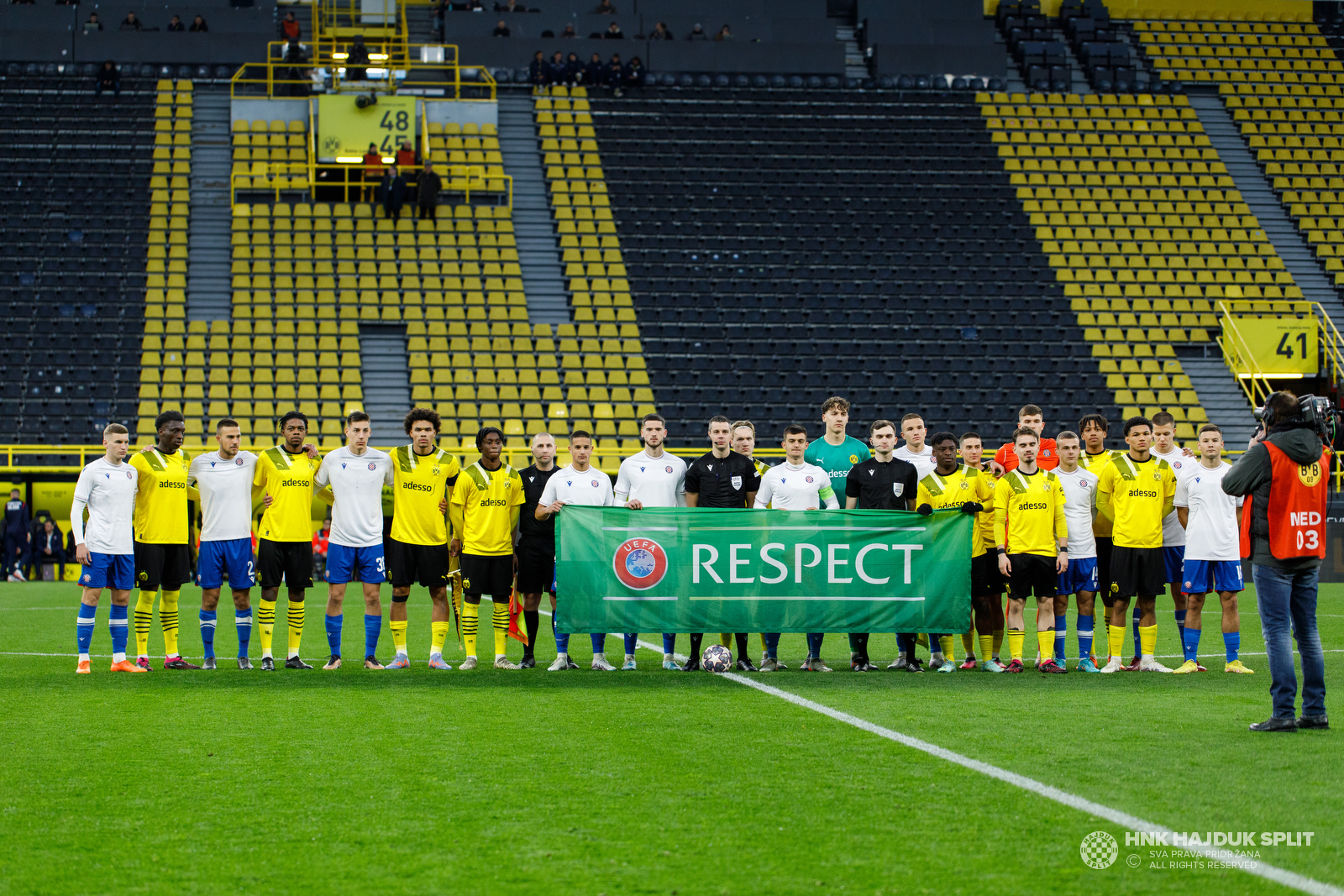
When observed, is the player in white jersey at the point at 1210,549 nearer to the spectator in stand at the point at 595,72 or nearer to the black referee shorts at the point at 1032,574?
the black referee shorts at the point at 1032,574

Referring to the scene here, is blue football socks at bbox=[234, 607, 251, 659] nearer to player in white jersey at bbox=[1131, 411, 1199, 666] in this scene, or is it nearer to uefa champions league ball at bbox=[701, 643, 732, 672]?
uefa champions league ball at bbox=[701, 643, 732, 672]

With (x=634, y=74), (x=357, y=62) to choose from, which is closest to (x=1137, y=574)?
(x=634, y=74)

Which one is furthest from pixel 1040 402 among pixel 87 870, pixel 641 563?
pixel 87 870

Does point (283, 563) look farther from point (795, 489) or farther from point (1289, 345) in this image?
point (1289, 345)

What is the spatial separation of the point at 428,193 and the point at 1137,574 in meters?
23.1

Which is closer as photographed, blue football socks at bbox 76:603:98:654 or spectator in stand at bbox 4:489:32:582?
blue football socks at bbox 76:603:98:654

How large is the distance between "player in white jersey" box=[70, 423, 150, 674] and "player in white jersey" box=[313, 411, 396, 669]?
156 cm

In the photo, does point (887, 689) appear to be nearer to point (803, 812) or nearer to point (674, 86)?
point (803, 812)

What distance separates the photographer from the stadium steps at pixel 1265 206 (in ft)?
104

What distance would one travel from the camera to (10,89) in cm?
3328

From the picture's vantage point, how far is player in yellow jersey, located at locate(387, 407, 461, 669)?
11188 mm

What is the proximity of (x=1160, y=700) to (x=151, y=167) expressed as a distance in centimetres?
2903

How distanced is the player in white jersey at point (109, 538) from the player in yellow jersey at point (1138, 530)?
26.8 ft

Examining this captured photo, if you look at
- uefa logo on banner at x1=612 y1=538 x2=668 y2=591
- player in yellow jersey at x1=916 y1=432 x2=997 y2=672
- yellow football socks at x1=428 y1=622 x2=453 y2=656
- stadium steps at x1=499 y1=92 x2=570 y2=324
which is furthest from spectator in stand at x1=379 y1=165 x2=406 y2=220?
player in yellow jersey at x1=916 y1=432 x2=997 y2=672
